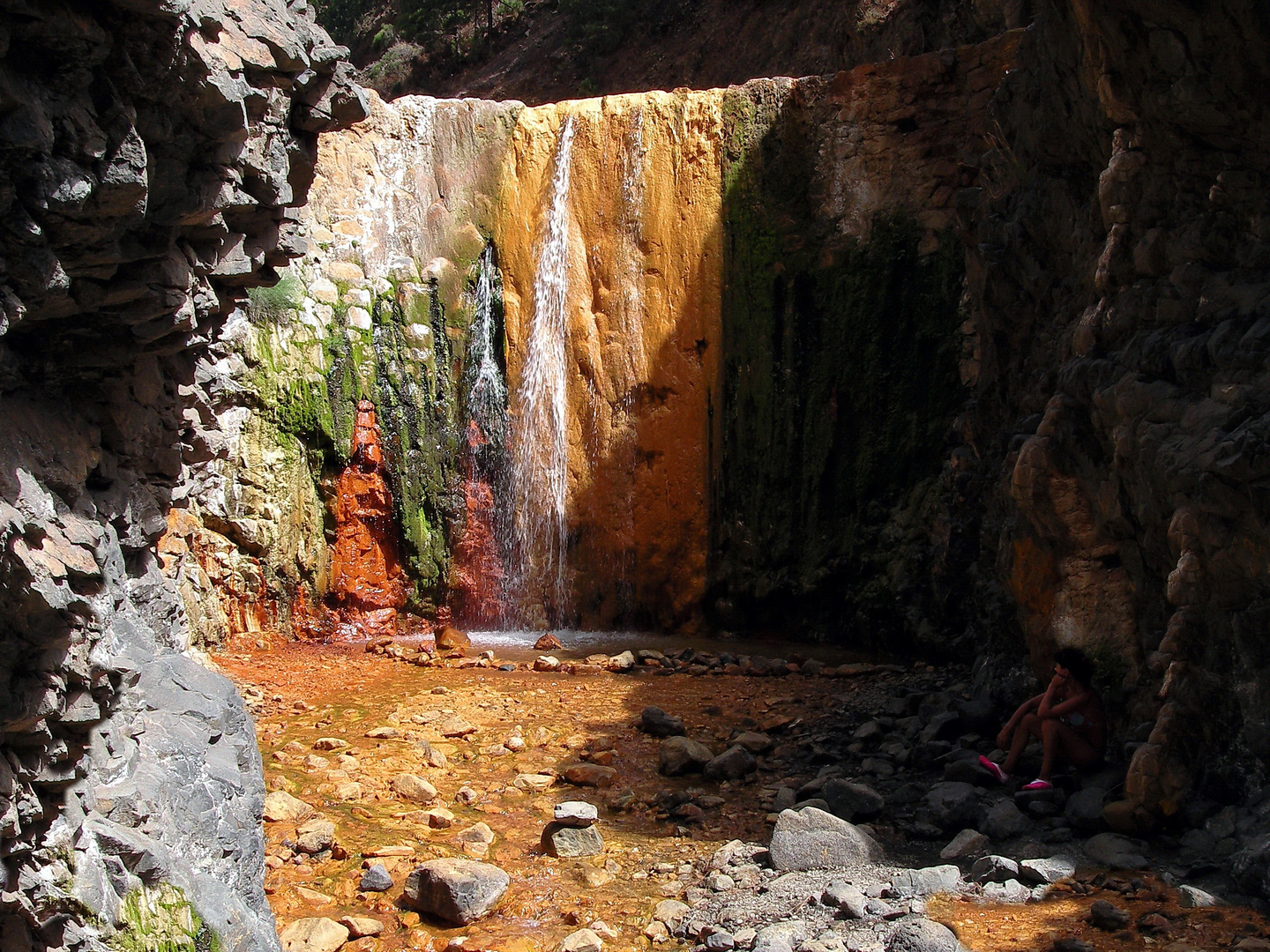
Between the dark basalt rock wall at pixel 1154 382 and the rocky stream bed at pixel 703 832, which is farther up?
the dark basalt rock wall at pixel 1154 382

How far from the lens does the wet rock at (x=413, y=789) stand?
696 cm

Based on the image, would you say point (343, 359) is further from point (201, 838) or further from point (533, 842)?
point (201, 838)

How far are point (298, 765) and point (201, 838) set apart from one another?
343cm

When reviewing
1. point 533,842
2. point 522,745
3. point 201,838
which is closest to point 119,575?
point 201,838

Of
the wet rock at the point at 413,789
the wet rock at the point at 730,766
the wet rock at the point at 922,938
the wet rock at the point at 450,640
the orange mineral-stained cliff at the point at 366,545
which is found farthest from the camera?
the orange mineral-stained cliff at the point at 366,545

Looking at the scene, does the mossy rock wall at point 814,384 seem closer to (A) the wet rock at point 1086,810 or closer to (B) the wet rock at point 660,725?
(B) the wet rock at point 660,725

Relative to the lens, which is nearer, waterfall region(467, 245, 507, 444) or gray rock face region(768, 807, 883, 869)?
gray rock face region(768, 807, 883, 869)

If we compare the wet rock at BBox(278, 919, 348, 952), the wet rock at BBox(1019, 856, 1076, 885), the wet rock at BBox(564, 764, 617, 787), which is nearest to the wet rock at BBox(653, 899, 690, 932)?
the wet rock at BBox(278, 919, 348, 952)

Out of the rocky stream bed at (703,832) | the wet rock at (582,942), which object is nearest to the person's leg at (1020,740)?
the rocky stream bed at (703,832)

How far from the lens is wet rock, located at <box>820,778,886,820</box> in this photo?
21.1 ft

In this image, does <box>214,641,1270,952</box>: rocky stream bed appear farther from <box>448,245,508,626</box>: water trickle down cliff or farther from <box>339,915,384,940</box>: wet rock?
<box>448,245,508,626</box>: water trickle down cliff

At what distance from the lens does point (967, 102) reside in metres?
11.8

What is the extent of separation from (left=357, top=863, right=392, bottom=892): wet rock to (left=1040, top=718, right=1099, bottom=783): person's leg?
3.75m

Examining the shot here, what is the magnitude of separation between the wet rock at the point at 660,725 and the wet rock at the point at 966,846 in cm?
286
